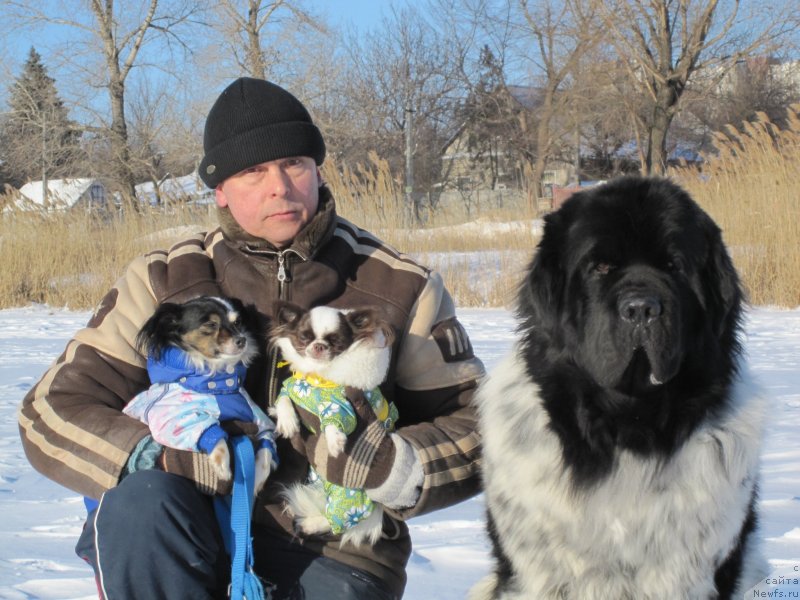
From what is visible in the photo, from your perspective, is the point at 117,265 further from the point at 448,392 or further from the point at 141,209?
the point at 448,392

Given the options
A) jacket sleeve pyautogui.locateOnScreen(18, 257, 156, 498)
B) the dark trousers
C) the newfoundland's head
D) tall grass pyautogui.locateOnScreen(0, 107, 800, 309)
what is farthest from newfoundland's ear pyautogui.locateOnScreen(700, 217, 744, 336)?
tall grass pyautogui.locateOnScreen(0, 107, 800, 309)

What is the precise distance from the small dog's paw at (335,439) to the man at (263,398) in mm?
25

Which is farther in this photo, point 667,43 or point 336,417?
point 667,43

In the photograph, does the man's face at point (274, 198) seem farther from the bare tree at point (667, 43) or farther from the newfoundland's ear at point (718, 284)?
the bare tree at point (667, 43)

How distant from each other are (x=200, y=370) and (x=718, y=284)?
1.42 meters

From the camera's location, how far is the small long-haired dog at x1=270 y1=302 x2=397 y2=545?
7.21 feet

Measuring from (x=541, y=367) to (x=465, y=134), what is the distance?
113 feet

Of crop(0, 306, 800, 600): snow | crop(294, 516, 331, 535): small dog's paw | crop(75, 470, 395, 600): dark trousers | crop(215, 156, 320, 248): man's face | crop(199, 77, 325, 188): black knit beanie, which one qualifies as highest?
crop(199, 77, 325, 188): black knit beanie

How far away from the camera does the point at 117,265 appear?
10031 mm

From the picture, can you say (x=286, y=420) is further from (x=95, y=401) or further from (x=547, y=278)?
(x=547, y=278)

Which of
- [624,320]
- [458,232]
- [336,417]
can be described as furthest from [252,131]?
A: [458,232]

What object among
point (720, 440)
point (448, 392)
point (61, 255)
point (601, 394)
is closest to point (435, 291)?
point (448, 392)

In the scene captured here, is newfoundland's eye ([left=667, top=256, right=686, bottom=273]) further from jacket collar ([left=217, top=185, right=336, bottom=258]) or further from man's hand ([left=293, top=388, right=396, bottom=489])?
jacket collar ([left=217, top=185, right=336, bottom=258])

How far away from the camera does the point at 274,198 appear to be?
231 centimetres
